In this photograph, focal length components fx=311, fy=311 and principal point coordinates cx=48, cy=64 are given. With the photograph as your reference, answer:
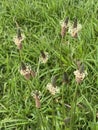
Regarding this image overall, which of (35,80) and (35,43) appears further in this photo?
(35,43)

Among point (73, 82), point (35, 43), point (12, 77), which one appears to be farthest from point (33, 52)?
point (73, 82)

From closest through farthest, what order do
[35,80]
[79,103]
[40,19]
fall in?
[79,103], [35,80], [40,19]

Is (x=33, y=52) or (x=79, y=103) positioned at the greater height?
(x=33, y=52)

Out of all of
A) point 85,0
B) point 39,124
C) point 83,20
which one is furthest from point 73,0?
point 39,124

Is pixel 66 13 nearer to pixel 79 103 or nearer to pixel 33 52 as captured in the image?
pixel 33 52

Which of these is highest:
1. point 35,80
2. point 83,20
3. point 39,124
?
point 83,20

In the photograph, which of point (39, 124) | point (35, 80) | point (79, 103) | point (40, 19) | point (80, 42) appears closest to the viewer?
point (39, 124)

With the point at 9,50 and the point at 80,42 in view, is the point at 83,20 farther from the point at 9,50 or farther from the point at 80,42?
the point at 9,50
